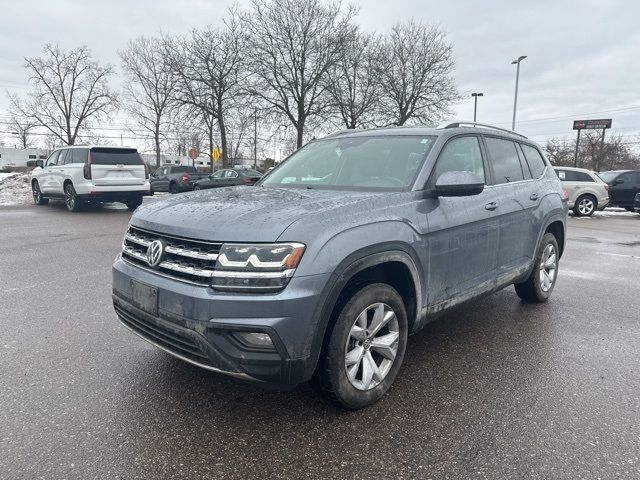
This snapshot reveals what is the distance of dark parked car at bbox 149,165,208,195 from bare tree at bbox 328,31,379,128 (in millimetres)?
9793

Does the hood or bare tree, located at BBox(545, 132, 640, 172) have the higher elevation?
bare tree, located at BBox(545, 132, 640, 172)

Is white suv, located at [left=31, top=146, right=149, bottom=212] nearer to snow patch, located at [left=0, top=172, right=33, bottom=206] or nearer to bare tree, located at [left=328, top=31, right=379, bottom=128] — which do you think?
snow patch, located at [left=0, top=172, right=33, bottom=206]

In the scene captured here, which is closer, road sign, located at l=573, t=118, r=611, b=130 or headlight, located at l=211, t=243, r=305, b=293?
headlight, located at l=211, t=243, r=305, b=293

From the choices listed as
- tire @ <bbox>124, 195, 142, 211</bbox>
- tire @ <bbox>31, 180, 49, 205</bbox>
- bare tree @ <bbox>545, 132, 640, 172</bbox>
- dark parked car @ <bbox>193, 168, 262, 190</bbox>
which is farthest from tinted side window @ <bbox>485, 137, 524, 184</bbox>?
bare tree @ <bbox>545, 132, 640, 172</bbox>

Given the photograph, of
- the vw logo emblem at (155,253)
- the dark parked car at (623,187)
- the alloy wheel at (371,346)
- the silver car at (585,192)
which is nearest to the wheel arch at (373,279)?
the alloy wheel at (371,346)

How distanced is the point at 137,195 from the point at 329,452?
12599 millimetres

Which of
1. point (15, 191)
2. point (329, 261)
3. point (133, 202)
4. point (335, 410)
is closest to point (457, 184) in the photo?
point (329, 261)

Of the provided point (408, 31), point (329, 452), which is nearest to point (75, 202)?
point (329, 452)

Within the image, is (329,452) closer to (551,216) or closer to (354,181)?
(354,181)

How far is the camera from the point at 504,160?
169 inches

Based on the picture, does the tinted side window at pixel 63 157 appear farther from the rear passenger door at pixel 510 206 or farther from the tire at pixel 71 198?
the rear passenger door at pixel 510 206

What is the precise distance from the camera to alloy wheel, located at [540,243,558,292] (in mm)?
4863

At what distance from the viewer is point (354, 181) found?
3434mm

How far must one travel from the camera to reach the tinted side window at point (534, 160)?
4.75 meters
